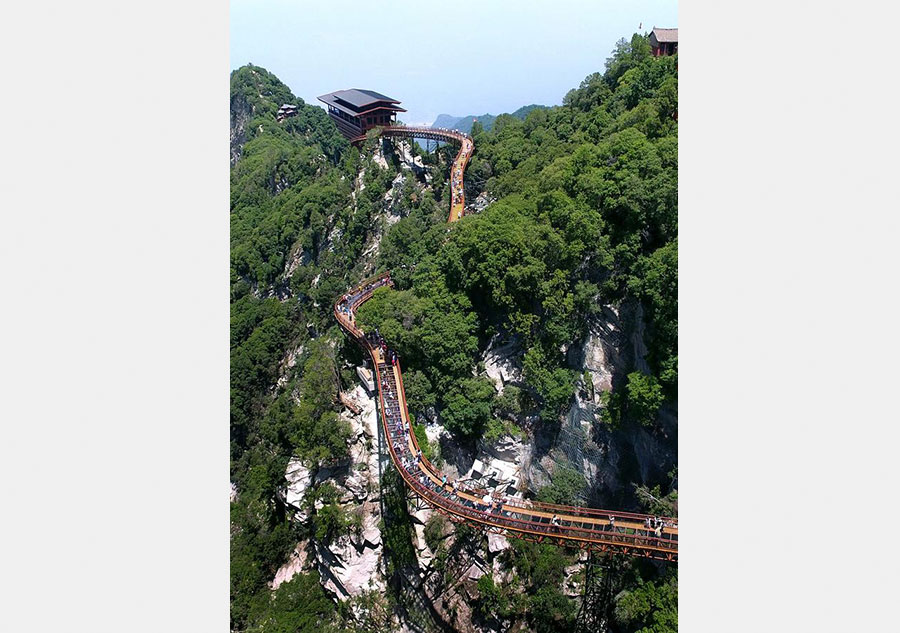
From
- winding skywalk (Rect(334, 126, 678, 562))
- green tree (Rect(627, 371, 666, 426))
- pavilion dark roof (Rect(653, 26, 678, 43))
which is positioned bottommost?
winding skywalk (Rect(334, 126, 678, 562))

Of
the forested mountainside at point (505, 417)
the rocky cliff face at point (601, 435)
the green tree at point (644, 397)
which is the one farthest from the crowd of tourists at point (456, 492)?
the green tree at point (644, 397)

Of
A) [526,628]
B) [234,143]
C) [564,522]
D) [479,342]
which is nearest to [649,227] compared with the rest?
[479,342]

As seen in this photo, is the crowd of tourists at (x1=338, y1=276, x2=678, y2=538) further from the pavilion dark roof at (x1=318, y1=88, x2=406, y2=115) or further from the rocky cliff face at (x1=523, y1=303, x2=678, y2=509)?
the pavilion dark roof at (x1=318, y1=88, x2=406, y2=115)

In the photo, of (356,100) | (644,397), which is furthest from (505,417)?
(356,100)

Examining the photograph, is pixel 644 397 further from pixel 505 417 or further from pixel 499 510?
pixel 499 510

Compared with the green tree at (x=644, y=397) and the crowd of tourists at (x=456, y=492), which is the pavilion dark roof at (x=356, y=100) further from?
the green tree at (x=644, y=397)

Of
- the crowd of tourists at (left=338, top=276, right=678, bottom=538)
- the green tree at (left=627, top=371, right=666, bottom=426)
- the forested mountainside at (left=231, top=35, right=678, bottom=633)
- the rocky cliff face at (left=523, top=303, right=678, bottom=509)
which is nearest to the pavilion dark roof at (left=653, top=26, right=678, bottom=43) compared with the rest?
the forested mountainside at (left=231, top=35, right=678, bottom=633)

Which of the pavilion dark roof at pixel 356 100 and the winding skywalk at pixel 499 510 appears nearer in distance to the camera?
the winding skywalk at pixel 499 510

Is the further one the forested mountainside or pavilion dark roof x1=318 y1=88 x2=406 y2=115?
pavilion dark roof x1=318 y1=88 x2=406 y2=115

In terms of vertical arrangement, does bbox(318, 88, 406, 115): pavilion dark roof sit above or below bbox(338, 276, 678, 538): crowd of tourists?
above

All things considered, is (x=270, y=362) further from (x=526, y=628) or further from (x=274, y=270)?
(x=526, y=628)
